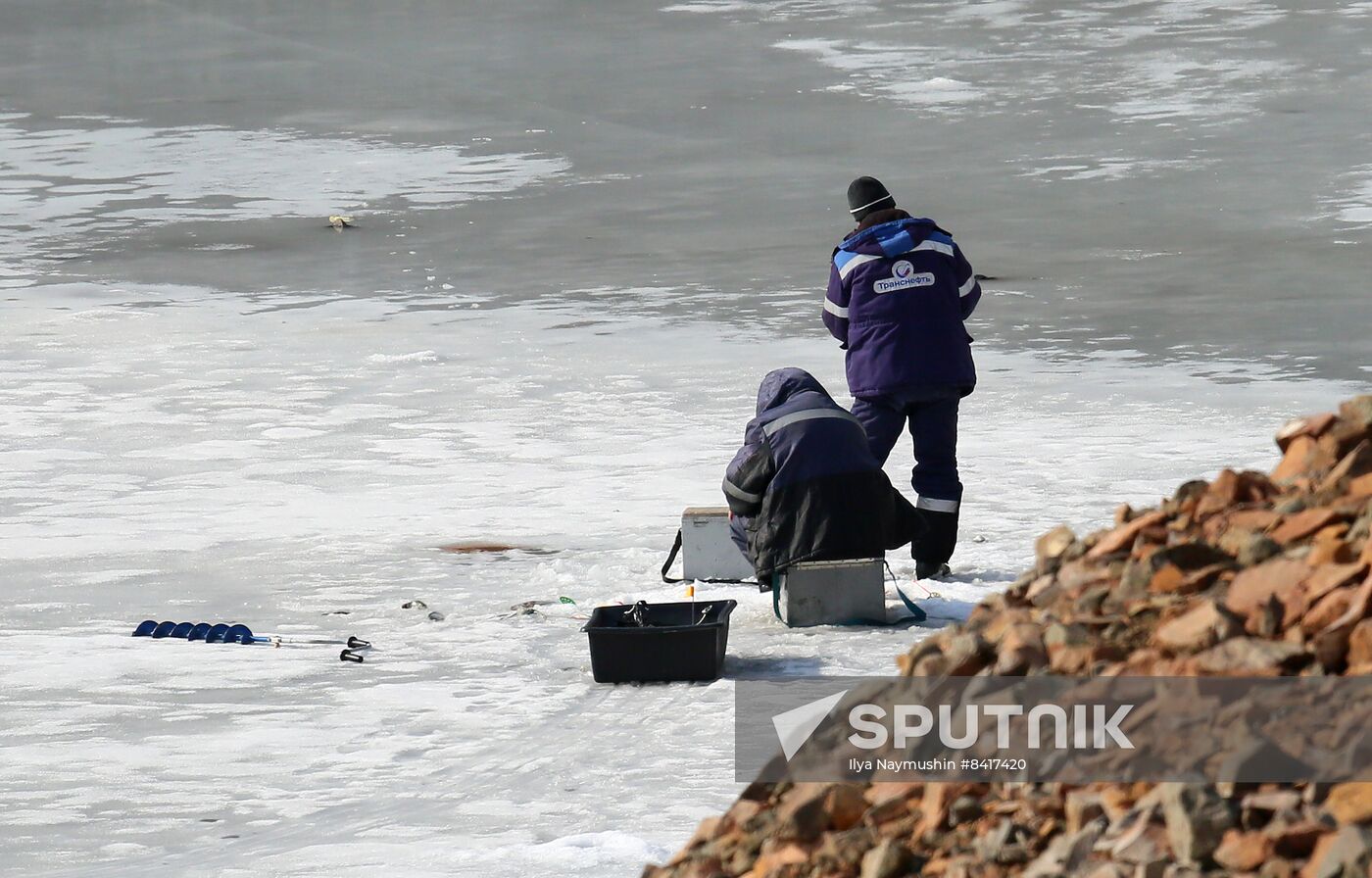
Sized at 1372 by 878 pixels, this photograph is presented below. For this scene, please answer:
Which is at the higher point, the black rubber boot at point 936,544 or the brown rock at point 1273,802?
the brown rock at point 1273,802

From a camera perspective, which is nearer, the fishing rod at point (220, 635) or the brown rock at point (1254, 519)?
the brown rock at point (1254, 519)

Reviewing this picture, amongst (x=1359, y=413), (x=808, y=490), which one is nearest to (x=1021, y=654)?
(x=1359, y=413)

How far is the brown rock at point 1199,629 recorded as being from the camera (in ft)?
12.7

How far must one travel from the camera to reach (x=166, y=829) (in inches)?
208

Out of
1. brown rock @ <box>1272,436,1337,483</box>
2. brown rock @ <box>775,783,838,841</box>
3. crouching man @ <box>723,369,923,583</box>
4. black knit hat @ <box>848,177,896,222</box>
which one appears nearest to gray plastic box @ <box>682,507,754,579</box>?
crouching man @ <box>723,369,923,583</box>

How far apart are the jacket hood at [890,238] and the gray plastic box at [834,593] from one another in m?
1.30

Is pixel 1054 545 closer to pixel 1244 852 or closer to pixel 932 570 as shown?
pixel 1244 852

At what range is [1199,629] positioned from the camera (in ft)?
12.8

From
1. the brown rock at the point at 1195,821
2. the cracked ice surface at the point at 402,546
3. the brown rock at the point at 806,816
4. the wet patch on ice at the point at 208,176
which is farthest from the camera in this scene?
the wet patch on ice at the point at 208,176

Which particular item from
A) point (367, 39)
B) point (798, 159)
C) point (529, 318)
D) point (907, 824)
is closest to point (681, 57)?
point (367, 39)

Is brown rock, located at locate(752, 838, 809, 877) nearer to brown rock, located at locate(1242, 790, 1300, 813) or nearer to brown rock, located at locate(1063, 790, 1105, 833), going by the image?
brown rock, located at locate(1063, 790, 1105, 833)

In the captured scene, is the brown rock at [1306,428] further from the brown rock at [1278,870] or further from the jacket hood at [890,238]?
A: the jacket hood at [890,238]

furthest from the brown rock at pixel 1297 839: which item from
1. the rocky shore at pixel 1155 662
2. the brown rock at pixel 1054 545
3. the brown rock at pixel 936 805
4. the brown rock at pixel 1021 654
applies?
the brown rock at pixel 1054 545
